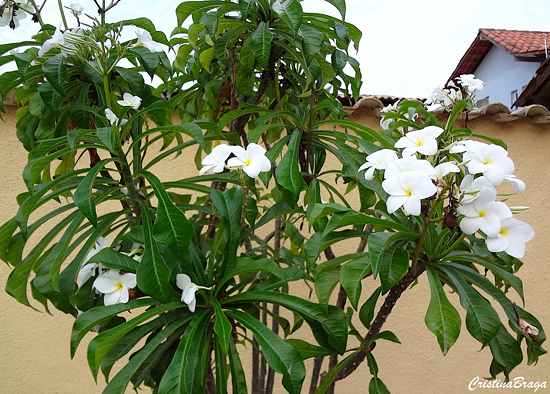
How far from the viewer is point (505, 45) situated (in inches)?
282

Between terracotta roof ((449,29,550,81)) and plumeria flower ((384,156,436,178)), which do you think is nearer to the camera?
plumeria flower ((384,156,436,178))

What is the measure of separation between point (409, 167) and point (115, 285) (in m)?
0.70

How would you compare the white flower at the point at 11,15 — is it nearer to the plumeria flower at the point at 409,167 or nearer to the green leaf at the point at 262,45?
the green leaf at the point at 262,45

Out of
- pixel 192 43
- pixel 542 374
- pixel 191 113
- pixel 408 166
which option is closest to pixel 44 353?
pixel 191 113

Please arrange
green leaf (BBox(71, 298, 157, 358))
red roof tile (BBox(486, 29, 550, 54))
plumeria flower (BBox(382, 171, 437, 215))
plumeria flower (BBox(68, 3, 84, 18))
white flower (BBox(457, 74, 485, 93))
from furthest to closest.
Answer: red roof tile (BBox(486, 29, 550, 54))
white flower (BBox(457, 74, 485, 93))
plumeria flower (BBox(68, 3, 84, 18))
green leaf (BBox(71, 298, 157, 358))
plumeria flower (BBox(382, 171, 437, 215))

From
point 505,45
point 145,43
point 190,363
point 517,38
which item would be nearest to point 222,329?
point 190,363

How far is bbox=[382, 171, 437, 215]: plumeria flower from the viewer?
2.48 feet

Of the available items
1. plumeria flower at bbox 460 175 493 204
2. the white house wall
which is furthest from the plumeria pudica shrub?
the white house wall

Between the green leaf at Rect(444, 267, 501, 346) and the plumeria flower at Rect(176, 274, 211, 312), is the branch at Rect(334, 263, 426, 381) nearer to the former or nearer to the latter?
the green leaf at Rect(444, 267, 501, 346)

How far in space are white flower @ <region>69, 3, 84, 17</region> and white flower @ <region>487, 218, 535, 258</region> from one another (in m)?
1.14

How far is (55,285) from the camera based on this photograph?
101cm

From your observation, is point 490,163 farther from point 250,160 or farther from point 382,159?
Result: point 250,160

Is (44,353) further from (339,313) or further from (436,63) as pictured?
(436,63)

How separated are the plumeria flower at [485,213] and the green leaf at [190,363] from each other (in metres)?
0.59
